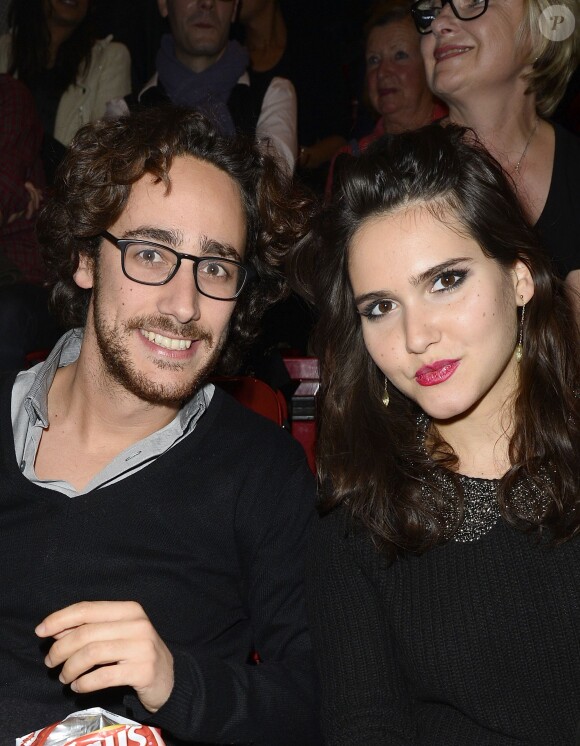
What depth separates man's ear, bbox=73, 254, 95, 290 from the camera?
81.2 inches

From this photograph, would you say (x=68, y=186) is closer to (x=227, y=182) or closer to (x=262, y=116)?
(x=227, y=182)

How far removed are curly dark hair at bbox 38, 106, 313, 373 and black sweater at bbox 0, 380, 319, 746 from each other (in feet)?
1.51

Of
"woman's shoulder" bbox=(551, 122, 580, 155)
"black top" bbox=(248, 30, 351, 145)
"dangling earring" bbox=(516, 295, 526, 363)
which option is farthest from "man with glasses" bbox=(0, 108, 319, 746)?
"black top" bbox=(248, 30, 351, 145)

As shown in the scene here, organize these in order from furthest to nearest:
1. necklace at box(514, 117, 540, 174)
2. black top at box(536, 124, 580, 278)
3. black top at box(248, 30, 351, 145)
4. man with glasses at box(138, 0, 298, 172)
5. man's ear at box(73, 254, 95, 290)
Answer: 1. black top at box(248, 30, 351, 145)
2. man with glasses at box(138, 0, 298, 172)
3. necklace at box(514, 117, 540, 174)
4. black top at box(536, 124, 580, 278)
5. man's ear at box(73, 254, 95, 290)

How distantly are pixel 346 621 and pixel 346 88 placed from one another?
9.97 feet

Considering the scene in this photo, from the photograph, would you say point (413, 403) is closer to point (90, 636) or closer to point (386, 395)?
point (386, 395)

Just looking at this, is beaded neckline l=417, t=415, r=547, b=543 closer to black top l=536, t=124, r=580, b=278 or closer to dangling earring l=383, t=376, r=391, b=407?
→ dangling earring l=383, t=376, r=391, b=407

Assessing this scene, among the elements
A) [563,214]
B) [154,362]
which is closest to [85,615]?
[154,362]

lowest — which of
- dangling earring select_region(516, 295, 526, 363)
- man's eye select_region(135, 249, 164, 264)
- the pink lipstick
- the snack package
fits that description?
the snack package

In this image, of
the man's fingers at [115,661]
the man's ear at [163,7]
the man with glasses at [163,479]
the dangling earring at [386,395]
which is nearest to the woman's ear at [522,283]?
the dangling earring at [386,395]

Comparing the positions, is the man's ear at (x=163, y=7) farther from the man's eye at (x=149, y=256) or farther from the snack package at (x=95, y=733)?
the snack package at (x=95, y=733)

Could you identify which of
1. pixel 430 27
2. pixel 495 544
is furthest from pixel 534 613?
pixel 430 27

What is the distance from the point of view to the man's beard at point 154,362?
180 cm

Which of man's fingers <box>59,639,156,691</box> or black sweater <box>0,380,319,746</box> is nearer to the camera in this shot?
man's fingers <box>59,639,156,691</box>
